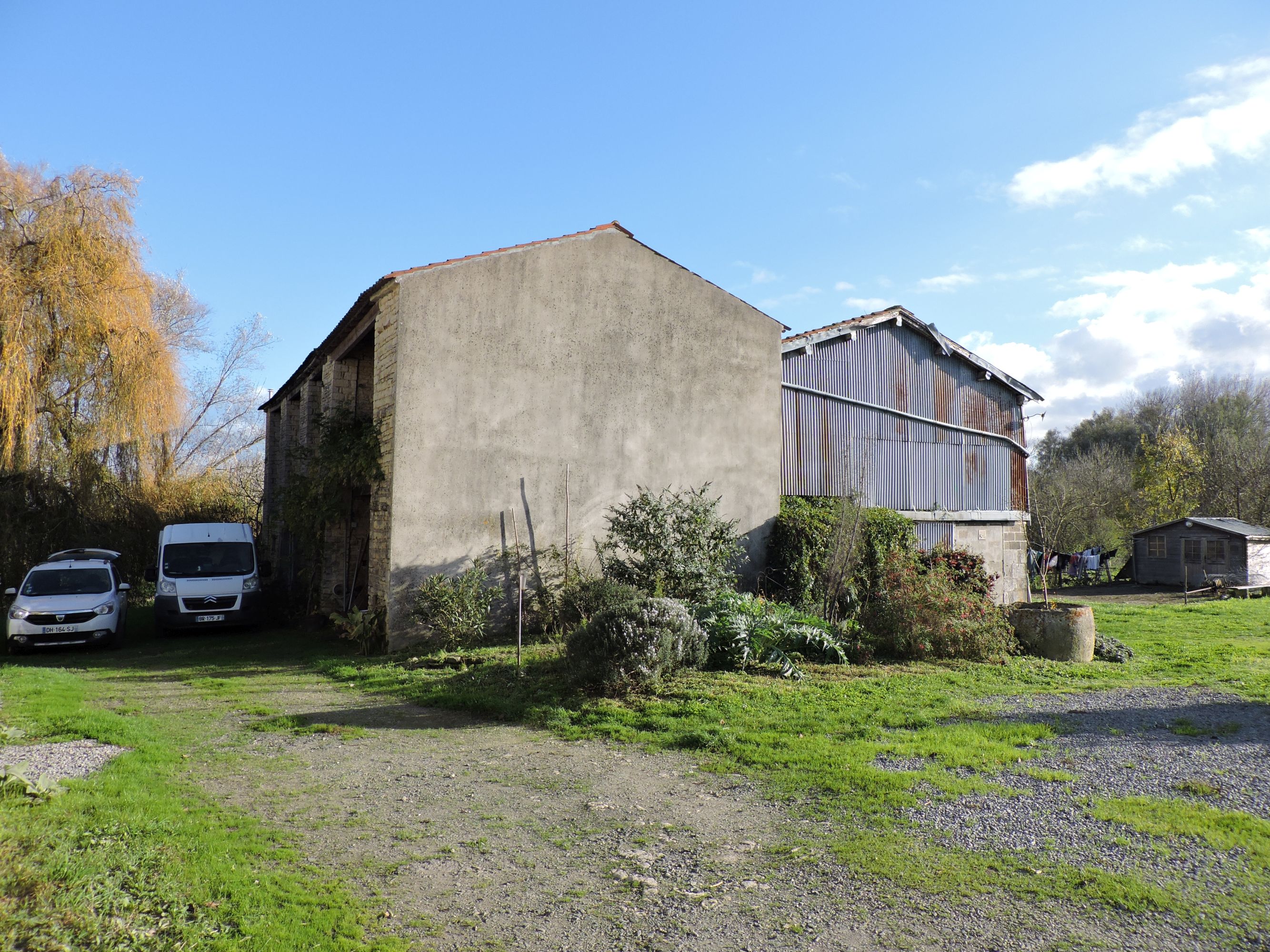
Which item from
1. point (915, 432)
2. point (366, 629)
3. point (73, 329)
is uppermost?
point (73, 329)

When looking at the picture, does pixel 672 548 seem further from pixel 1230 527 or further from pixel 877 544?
pixel 1230 527

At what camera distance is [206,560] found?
50.7ft

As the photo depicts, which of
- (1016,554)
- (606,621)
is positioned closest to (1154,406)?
(1016,554)

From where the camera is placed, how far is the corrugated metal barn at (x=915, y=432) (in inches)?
660

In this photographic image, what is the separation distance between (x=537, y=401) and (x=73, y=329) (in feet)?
35.7

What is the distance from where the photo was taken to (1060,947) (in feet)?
11.9

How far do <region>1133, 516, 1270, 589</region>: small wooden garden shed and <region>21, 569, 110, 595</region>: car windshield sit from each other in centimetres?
2925

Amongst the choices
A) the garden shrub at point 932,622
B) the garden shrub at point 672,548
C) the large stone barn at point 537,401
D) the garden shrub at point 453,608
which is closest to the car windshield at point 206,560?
the large stone barn at point 537,401

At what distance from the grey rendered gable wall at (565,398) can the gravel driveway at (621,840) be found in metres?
4.93

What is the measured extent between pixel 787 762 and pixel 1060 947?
9.89ft

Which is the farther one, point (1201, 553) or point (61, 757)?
point (1201, 553)

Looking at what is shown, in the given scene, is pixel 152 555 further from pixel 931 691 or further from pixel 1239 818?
pixel 1239 818

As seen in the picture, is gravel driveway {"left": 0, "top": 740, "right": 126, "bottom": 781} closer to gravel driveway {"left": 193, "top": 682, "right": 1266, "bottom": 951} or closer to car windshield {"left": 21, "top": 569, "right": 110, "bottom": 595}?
gravel driveway {"left": 193, "top": 682, "right": 1266, "bottom": 951}

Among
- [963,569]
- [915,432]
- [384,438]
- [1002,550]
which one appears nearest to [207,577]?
[384,438]
